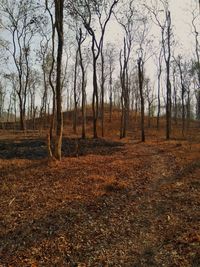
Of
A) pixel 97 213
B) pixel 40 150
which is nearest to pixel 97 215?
pixel 97 213

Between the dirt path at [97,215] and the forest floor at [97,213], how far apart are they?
0.07 ft

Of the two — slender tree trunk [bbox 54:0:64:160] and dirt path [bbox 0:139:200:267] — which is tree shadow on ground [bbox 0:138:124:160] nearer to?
slender tree trunk [bbox 54:0:64:160]

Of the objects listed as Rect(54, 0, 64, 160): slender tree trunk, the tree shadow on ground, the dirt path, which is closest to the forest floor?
the dirt path

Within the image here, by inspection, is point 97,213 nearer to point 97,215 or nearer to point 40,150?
point 97,215

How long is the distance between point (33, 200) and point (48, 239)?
2.63 m

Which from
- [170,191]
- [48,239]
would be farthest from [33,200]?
[170,191]

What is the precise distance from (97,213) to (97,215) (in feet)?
0.49

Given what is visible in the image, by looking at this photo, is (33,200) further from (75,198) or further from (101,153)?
(101,153)

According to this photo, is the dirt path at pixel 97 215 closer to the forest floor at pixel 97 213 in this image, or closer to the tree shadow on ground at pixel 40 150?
the forest floor at pixel 97 213

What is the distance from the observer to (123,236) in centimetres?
798

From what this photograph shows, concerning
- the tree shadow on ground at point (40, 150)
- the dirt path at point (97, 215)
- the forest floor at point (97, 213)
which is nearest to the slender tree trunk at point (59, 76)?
the forest floor at point (97, 213)

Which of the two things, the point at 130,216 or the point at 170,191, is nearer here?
the point at 130,216

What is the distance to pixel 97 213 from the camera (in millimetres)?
9391

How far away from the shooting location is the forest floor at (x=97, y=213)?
704cm
